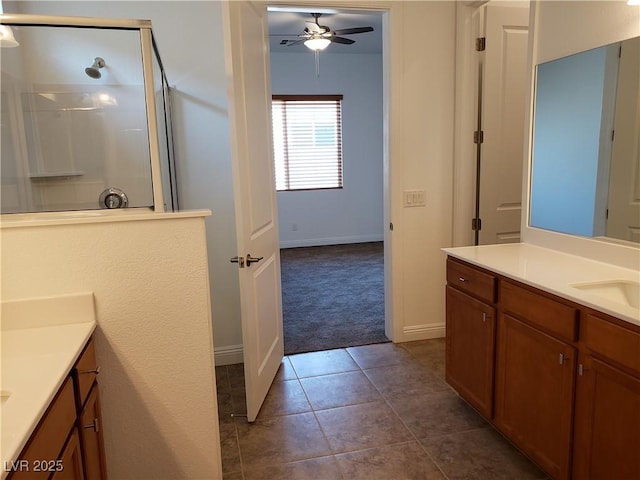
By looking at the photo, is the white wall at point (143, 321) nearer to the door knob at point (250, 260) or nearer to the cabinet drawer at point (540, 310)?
the door knob at point (250, 260)

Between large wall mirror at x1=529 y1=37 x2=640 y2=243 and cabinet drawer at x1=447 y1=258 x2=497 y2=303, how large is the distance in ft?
1.69

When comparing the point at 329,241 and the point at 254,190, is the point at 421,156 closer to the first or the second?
the point at 254,190

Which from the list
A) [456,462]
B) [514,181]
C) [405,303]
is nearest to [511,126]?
[514,181]

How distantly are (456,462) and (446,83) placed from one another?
243 centimetres

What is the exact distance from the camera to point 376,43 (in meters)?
6.12

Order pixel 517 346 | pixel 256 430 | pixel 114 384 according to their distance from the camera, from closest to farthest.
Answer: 1. pixel 114 384
2. pixel 517 346
3. pixel 256 430

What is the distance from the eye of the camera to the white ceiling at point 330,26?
15.8ft

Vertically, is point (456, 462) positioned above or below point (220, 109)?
below

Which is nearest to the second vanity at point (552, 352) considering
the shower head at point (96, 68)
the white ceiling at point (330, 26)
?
the shower head at point (96, 68)

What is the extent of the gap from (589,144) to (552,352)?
102 centimetres

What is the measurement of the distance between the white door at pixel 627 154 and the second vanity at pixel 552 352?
201 millimetres

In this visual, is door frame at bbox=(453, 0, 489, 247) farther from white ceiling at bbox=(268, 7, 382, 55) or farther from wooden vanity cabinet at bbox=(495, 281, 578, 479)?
white ceiling at bbox=(268, 7, 382, 55)

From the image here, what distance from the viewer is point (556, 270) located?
2.00 meters

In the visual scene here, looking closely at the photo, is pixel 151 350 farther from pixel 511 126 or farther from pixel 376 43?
Result: pixel 376 43
